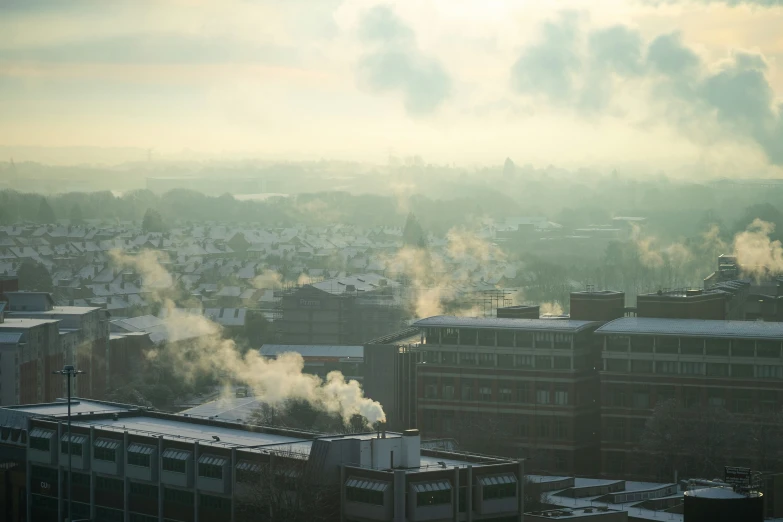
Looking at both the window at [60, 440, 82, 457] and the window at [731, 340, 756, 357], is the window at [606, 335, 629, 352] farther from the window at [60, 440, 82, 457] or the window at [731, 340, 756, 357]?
the window at [60, 440, 82, 457]

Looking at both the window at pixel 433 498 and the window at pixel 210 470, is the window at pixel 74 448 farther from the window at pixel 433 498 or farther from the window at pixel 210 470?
the window at pixel 433 498

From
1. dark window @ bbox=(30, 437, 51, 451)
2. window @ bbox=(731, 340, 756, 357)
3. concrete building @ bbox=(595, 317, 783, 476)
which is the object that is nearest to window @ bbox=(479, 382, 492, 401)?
concrete building @ bbox=(595, 317, 783, 476)

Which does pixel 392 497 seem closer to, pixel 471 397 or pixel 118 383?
pixel 471 397

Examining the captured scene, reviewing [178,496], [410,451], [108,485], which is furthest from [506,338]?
[410,451]

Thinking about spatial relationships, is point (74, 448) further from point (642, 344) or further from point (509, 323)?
point (642, 344)

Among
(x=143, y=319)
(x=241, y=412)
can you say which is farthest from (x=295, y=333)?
(x=241, y=412)

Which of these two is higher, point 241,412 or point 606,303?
point 606,303
